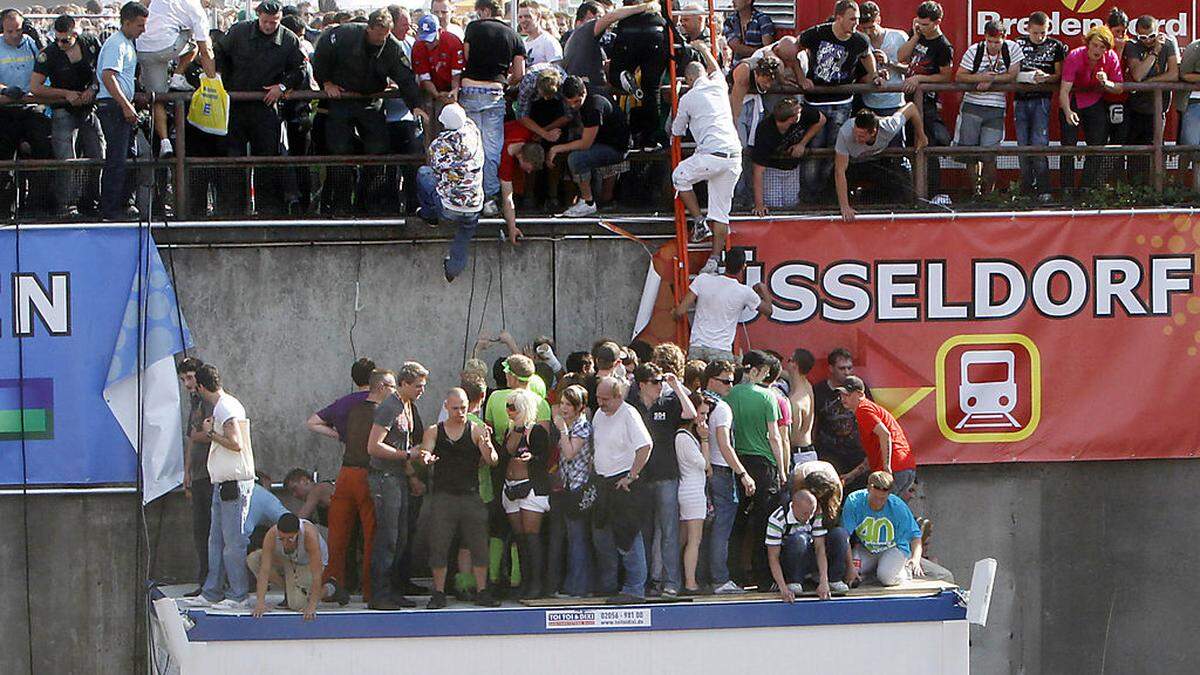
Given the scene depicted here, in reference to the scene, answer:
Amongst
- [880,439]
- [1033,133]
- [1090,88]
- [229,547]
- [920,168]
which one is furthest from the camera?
[1033,133]

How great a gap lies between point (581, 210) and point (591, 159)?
0.40 meters

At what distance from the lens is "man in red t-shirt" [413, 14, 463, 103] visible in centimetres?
1284

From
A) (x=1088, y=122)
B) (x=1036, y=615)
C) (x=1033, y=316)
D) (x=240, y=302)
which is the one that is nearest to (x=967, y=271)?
(x=1033, y=316)

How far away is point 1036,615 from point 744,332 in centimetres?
316

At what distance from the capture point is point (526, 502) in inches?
444

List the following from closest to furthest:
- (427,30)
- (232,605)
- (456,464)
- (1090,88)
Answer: (456,464) < (232,605) < (427,30) < (1090,88)

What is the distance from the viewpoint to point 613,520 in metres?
11.2

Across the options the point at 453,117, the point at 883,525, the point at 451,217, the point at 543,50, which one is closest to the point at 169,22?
the point at 453,117

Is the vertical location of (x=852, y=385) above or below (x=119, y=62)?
below

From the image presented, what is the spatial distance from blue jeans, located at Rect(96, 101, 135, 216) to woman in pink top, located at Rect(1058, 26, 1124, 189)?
714 centimetres

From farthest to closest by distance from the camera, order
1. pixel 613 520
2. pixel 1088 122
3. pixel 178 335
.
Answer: pixel 1088 122, pixel 178 335, pixel 613 520

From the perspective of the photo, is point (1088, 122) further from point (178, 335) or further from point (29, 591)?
point (29, 591)

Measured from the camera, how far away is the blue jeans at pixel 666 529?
11273mm

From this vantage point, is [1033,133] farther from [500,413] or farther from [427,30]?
[500,413]
